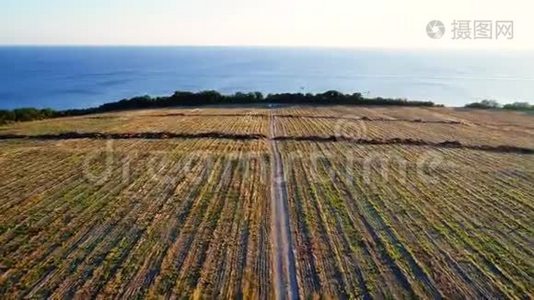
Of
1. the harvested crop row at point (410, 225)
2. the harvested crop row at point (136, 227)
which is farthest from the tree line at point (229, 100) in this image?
the harvested crop row at point (410, 225)

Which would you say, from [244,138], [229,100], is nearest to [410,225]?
[244,138]

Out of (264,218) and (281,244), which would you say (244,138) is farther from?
(281,244)

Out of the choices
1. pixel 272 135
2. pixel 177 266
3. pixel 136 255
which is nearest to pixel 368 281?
pixel 177 266

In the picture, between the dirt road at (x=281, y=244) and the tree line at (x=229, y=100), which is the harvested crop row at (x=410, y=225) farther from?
the tree line at (x=229, y=100)

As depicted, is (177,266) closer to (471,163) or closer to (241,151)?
(241,151)

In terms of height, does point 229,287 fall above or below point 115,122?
below

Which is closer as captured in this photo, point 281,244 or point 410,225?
point 281,244

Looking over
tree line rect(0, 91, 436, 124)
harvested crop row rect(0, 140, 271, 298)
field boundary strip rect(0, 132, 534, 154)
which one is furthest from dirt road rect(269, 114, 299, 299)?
tree line rect(0, 91, 436, 124)
